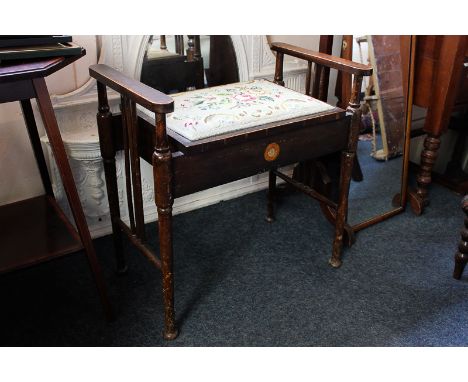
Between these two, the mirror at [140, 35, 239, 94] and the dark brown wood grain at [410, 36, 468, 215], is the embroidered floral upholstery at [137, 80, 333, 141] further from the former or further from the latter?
the dark brown wood grain at [410, 36, 468, 215]

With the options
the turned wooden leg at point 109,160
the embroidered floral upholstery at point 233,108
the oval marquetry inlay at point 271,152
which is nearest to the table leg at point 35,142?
the turned wooden leg at point 109,160

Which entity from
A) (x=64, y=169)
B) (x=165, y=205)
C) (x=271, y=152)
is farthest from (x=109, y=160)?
(x=271, y=152)

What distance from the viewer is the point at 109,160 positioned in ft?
4.88

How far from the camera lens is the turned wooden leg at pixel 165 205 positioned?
3.78 feet

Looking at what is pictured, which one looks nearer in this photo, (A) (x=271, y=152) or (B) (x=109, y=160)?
(A) (x=271, y=152)

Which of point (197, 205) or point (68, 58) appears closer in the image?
point (68, 58)

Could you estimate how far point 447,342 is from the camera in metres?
1.43

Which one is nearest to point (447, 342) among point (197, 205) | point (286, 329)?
point (286, 329)

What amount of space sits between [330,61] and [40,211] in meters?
1.03

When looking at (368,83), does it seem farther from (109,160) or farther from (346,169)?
(109,160)

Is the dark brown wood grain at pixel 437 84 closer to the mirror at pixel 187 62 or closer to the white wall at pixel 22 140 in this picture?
the mirror at pixel 187 62

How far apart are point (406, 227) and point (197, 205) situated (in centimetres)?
87
